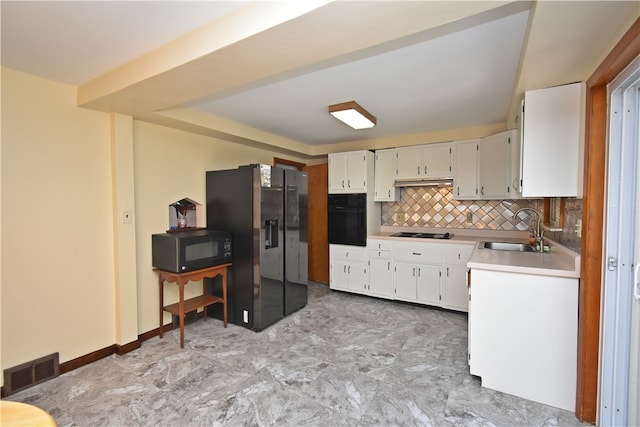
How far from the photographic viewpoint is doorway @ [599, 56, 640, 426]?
156 centimetres

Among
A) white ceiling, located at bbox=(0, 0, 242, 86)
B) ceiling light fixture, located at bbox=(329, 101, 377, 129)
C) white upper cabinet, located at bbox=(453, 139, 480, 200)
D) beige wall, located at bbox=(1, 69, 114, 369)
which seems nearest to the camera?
white ceiling, located at bbox=(0, 0, 242, 86)

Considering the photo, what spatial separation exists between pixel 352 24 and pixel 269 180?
2121 mm

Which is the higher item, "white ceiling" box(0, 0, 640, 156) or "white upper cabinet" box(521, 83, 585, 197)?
"white ceiling" box(0, 0, 640, 156)

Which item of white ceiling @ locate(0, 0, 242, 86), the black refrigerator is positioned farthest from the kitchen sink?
white ceiling @ locate(0, 0, 242, 86)

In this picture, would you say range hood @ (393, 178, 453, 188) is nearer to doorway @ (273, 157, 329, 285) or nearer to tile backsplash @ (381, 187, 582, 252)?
tile backsplash @ (381, 187, 582, 252)

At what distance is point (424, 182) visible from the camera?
4.08 meters

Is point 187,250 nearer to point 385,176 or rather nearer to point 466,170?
point 385,176

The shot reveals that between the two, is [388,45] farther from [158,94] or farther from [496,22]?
[158,94]

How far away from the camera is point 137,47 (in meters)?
1.81

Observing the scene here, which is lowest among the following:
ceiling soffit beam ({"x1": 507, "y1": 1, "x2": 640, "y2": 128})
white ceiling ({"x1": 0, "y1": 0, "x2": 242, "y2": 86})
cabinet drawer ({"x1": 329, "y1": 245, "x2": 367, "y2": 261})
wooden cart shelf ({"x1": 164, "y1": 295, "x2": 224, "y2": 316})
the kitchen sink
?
wooden cart shelf ({"x1": 164, "y1": 295, "x2": 224, "y2": 316})

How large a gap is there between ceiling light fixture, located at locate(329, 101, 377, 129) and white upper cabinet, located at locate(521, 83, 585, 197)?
4.34 feet

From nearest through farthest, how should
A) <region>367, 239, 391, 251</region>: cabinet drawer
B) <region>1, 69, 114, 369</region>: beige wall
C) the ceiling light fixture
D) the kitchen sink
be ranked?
1. <region>1, 69, 114, 369</region>: beige wall
2. the ceiling light fixture
3. the kitchen sink
4. <region>367, 239, 391, 251</region>: cabinet drawer

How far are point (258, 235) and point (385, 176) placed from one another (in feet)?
7.05

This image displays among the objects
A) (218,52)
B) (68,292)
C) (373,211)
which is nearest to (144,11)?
(218,52)
